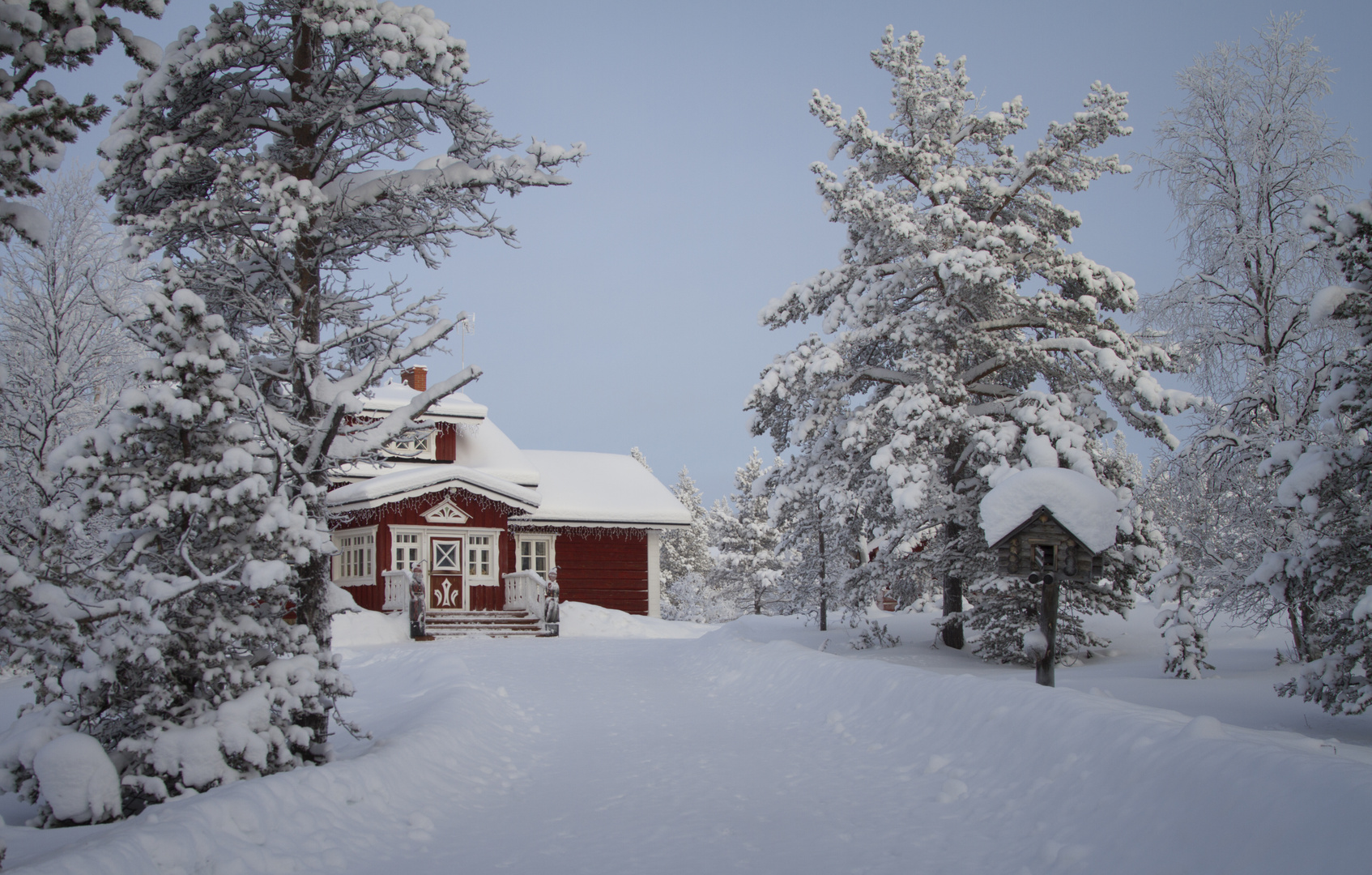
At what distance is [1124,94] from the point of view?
15.4 meters

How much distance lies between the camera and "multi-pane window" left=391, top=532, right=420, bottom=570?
73.2 feet

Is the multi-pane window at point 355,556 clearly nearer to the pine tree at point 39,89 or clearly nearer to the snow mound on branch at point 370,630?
the snow mound on branch at point 370,630

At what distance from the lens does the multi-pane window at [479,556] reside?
23172 mm

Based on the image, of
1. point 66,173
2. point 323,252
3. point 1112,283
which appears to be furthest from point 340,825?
point 66,173

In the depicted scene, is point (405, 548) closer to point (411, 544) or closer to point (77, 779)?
point (411, 544)

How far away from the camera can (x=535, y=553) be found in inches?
1020

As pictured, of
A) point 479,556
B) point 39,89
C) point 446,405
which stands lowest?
point 479,556

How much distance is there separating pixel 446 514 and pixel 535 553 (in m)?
3.87

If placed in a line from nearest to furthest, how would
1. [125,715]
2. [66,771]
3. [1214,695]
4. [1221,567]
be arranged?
[66,771], [125,715], [1214,695], [1221,567]

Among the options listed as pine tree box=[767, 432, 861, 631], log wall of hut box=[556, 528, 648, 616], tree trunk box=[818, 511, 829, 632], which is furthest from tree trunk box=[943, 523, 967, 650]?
log wall of hut box=[556, 528, 648, 616]

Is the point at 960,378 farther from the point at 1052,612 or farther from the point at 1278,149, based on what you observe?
the point at 1052,612

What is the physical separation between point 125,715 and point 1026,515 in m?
7.96

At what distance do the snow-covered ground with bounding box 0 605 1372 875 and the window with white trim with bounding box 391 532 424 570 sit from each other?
1143cm

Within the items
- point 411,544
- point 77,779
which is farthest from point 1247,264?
point 411,544
